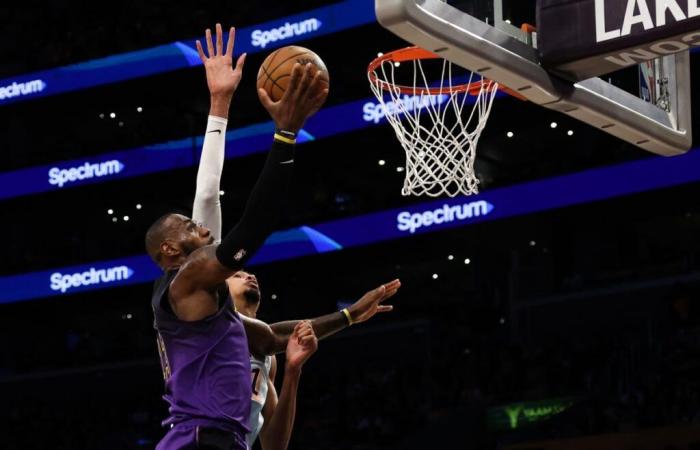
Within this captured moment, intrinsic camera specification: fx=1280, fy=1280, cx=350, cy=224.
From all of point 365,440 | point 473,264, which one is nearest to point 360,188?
point 473,264

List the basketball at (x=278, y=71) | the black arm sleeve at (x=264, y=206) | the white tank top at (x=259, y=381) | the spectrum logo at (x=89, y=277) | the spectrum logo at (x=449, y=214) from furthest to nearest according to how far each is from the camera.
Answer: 1. the spectrum logo at (x=89, y=277)
2. the spectrum logo at (x=449, y=214)
3. the white tank top at (x=259, y=381)
4. the basketball at (x=278, y=71)
5. the black arm sleeve at (x=264, y=206)

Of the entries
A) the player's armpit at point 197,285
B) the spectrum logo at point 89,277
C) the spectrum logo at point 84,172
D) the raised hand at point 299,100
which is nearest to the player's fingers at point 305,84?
the raised hand at point 299,100

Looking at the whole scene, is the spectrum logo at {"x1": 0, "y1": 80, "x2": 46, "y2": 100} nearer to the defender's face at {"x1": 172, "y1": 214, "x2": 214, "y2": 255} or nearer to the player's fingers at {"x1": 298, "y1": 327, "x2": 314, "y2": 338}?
the player's fingers at {"x1": 298, "y1": 327, "x2": 314, "y2": 338}

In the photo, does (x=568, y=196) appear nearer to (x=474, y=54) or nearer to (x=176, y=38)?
(x=176, y=38)

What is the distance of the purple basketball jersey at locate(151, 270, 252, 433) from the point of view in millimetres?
4137

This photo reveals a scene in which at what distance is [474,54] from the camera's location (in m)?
4.99

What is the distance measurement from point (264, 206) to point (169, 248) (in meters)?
0.64

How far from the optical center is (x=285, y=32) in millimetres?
20688

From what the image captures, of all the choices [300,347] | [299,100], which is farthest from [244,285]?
[299,100]

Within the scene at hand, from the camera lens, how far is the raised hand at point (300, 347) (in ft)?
15.0

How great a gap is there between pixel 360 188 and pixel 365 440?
7798mm

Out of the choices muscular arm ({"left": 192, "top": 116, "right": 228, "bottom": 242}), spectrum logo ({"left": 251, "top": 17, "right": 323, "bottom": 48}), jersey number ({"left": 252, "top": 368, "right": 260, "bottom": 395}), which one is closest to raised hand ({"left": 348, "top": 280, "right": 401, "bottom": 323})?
jersey number ({"left": 252, "top": 368, "right": 260, "bottom": 395})

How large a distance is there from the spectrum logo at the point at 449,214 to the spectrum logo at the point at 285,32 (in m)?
3.68

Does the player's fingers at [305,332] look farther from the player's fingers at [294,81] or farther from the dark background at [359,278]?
the dark background at [359,278]
